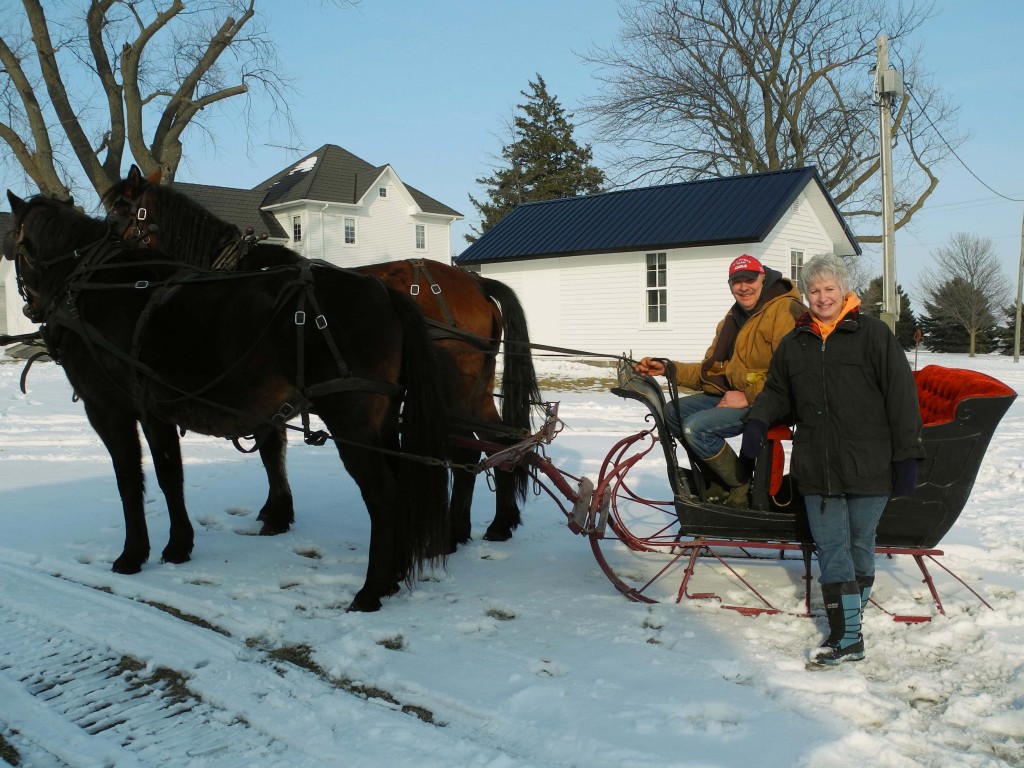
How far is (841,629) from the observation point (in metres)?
3.46

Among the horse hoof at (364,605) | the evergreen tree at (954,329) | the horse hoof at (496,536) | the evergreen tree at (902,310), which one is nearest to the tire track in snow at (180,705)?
the horse hoof at (364,605)

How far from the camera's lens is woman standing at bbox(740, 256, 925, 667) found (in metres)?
3.38

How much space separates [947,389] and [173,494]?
4.62 meters

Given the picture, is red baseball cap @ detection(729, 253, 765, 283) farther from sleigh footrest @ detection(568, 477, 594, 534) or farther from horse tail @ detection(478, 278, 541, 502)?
horse tail @ detection(478, 278, 541, 502)

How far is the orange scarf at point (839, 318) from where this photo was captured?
3508 millimetres

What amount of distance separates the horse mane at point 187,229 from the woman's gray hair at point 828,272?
363cm

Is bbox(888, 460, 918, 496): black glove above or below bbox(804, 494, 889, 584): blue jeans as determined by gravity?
above

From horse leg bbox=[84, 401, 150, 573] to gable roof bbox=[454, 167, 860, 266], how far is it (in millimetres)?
15586

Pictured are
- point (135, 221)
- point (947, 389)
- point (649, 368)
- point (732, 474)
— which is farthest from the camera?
point (135, 221)

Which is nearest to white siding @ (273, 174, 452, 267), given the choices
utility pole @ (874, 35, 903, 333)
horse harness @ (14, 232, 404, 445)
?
utility pole @ (874, 35, 903, 333)

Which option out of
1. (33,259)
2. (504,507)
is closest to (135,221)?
(33,259)

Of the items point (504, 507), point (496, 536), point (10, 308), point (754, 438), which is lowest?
point (496, 536)

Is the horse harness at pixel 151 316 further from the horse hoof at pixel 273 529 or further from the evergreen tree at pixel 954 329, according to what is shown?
the evergreen tree at pixel 954 329

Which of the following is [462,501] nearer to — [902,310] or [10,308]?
[10,308]
